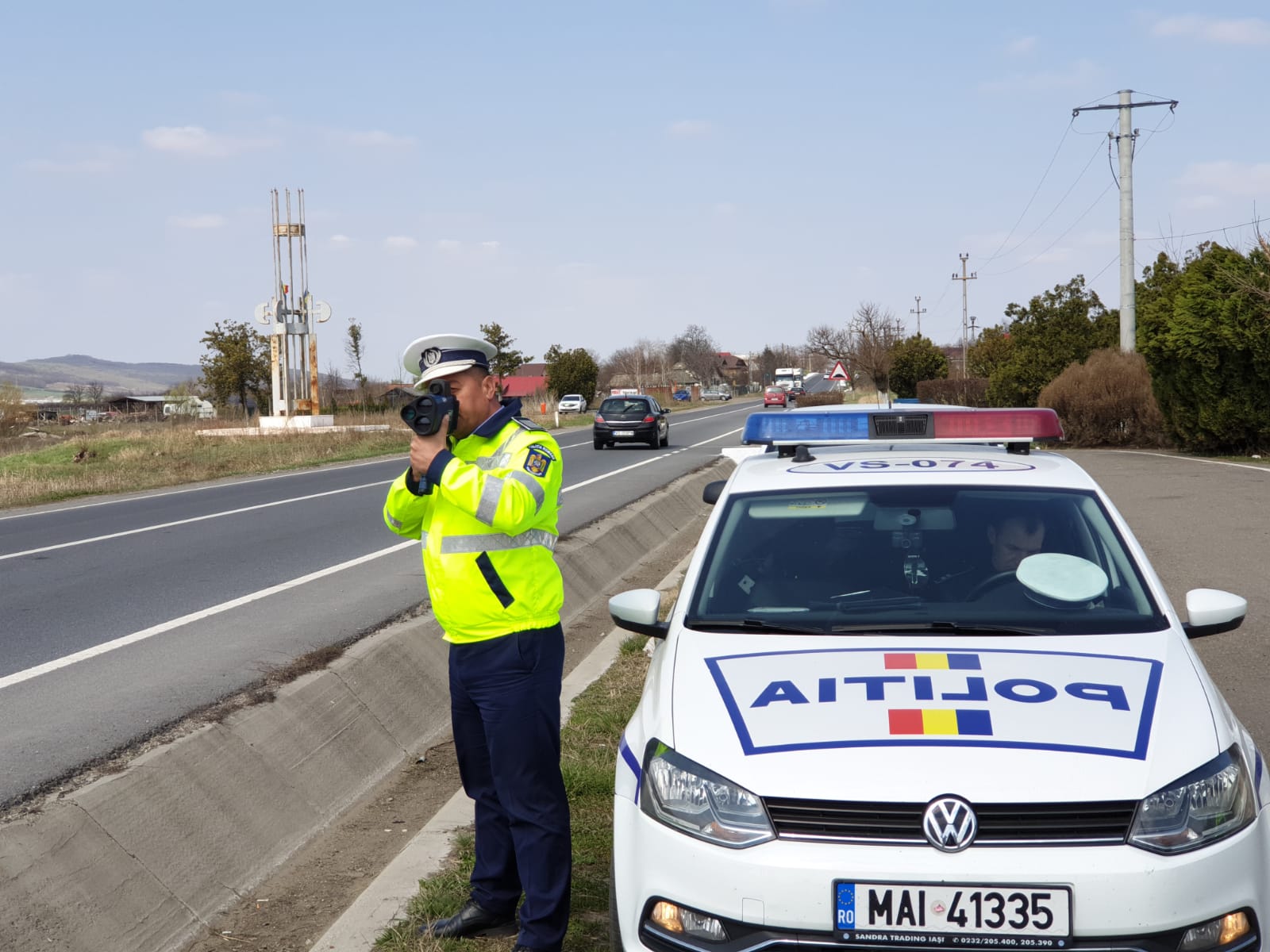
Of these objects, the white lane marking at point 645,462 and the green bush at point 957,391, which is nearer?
the white lane marking at point 645,462

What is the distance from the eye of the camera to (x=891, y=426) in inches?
207

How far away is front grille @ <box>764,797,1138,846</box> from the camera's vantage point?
9.74ft

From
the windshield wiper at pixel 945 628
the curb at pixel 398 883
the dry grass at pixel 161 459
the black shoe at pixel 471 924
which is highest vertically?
the windshield wiper at pixel 945 628

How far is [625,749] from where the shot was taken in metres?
3.59

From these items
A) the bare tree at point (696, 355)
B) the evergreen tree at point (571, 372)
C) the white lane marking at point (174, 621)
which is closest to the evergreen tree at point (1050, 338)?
the white lane marking at point (174, 621)

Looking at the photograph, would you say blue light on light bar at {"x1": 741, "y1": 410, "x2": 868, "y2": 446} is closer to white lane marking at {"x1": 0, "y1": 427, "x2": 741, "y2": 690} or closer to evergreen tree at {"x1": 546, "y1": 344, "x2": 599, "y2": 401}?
white lane marking at {"x1": 0, "y1": 427, "x2": 741, "y2": 690}

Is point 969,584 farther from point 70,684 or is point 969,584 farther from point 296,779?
point 70,684

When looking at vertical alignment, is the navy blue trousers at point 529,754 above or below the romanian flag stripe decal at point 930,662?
below

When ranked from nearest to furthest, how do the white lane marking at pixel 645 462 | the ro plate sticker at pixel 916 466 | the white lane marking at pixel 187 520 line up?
the ro plate sticker at pixel 916 466 < the white lane marking at pixel 187 520 < the white lane marking at pixel 645 462

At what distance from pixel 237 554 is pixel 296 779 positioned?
7.21 meters

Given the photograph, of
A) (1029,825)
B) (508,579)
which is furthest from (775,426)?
(1029,825)

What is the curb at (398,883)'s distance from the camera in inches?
160

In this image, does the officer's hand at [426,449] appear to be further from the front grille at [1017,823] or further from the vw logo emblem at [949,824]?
the vw logo emblem at [949,824]

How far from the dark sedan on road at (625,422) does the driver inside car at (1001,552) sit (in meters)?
28.8
